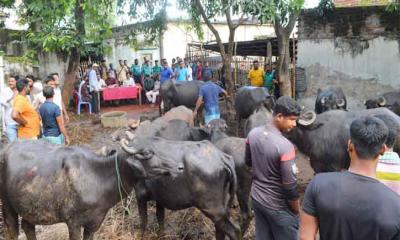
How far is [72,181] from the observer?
4359 mm

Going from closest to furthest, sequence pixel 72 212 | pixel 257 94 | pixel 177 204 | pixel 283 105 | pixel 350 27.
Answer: pixel 283 105 → pixel 72 212 → pixel 177 204 → pixel 257 94 → pixel 350 27

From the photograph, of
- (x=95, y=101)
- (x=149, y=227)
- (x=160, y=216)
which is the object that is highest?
(x=95, y=101)

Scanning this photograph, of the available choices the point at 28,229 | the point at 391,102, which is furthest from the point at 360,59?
the point at 28,229

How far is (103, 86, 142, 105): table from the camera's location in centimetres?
1670

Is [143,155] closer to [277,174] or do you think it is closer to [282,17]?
[277,174]

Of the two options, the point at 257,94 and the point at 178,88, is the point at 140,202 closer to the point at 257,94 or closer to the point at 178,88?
the point at 257,94

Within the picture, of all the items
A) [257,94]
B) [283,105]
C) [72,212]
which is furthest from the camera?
[257,94]

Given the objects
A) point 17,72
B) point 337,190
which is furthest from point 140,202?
point 17,72

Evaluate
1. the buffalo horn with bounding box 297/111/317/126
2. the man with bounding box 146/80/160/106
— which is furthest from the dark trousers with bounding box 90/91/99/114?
the buffalo horn with bounding box 297/111/317/126

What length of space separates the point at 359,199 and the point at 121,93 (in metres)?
15.4

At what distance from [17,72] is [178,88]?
18.9 ft

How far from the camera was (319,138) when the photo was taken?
6.17m

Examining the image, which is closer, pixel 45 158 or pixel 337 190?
pixel 337 190

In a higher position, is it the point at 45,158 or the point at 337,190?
the point at 337,190
